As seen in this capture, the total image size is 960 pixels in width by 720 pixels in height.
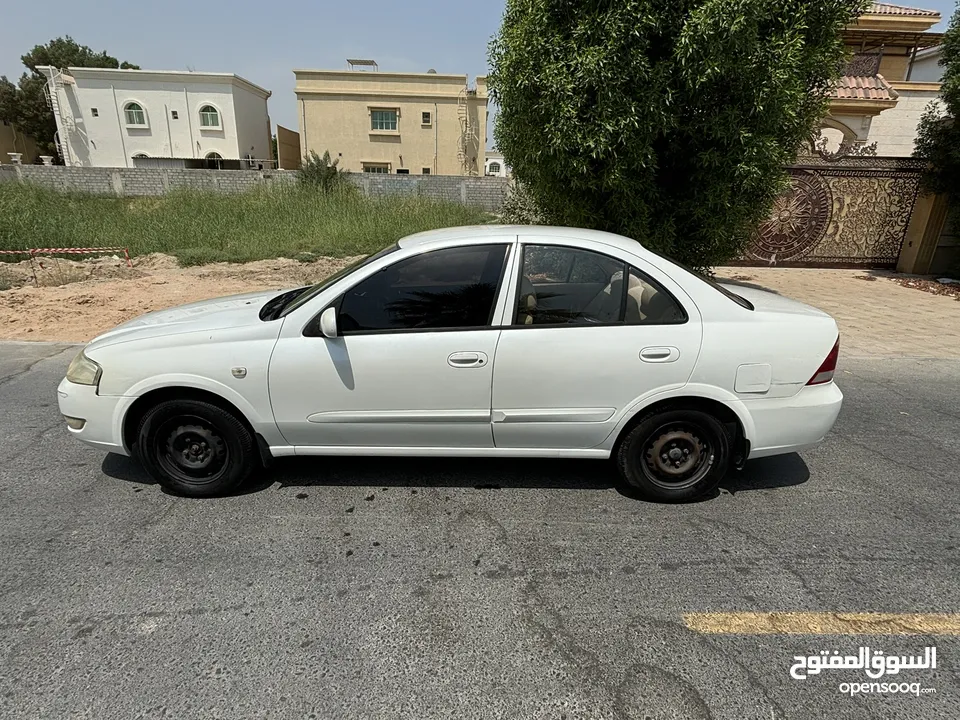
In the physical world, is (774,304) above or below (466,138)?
below

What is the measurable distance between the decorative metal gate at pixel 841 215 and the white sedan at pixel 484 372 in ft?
32.1

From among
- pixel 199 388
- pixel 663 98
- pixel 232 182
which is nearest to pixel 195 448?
pixel 199 388

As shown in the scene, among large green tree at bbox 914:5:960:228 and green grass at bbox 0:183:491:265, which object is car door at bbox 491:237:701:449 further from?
large green tree at bbox 914:5:960:228

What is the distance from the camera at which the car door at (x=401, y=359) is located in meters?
2.91

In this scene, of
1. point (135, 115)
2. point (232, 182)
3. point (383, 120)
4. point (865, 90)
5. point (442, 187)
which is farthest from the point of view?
point (135, 115)

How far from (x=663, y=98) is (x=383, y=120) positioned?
35.1 m

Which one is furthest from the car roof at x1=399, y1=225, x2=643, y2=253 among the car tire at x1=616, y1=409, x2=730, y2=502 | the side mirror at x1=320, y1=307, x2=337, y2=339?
the car tire at x1=616, y1=409, x2=730, y2=502

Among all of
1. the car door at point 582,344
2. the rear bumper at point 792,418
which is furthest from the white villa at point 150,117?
the rear bumper at point 792,418

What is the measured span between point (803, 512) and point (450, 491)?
2.16 m

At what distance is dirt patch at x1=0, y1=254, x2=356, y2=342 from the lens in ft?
24.7

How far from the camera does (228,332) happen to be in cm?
300

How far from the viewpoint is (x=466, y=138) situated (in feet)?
119

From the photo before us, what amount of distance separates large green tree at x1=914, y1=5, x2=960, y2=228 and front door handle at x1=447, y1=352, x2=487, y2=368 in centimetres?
1291

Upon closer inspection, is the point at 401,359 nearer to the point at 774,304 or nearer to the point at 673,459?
the point at 673,459
